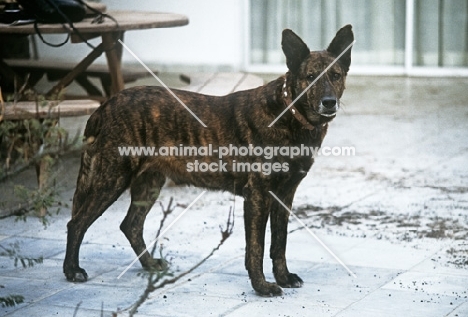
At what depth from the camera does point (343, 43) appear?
16.9 ft

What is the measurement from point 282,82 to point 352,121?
5.26 meters

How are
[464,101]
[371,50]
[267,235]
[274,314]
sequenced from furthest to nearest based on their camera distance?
[371,50] < [464,101] < [267,235] < [274,314]

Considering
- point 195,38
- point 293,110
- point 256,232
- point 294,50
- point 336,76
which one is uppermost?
point 294,50

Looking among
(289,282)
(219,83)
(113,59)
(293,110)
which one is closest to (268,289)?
(289,282)

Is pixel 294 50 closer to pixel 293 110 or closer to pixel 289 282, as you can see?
pixel 293 110

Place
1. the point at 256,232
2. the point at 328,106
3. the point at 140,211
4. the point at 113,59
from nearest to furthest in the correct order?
the point at 328,106 → the point at 256,232 → the point at 140,211 → the point at 113,59

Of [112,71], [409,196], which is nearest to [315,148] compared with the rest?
[409,196]

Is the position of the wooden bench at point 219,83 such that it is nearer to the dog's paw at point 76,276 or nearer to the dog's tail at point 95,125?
the dog's tail at point 95,125

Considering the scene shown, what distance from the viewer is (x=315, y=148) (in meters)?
5.15

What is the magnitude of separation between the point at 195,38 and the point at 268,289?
8489 millimetres

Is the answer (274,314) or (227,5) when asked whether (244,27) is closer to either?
(227,5)

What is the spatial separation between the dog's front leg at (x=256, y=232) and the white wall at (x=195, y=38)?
8.14m

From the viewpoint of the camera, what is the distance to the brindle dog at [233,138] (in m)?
5.09

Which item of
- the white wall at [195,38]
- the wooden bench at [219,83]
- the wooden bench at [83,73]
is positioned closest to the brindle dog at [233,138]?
the wooden bench at [219,83]
